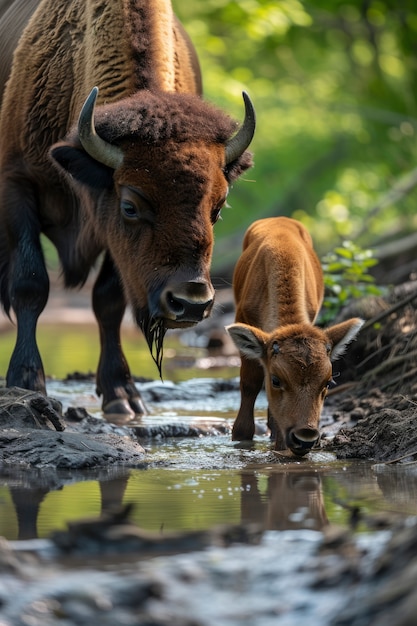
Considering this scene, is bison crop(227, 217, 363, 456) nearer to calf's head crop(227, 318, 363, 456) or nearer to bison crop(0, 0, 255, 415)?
calf's head crop(227, 318, 363, 456)

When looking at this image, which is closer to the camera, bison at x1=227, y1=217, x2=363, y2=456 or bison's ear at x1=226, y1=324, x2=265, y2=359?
bison at x1=227, y1=217, x2=363, y2=456

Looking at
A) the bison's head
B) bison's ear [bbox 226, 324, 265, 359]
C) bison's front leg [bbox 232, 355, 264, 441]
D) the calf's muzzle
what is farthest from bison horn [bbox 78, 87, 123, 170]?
the calf's muzzle

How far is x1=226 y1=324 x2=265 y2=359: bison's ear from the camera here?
723cm

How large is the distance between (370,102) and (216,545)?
21.0m

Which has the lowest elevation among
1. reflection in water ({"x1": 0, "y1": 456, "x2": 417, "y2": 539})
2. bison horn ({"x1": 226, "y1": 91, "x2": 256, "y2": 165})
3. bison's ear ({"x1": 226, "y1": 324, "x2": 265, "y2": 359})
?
bison's ear ({"x1": 226, "y1": 324, "x2": 265, "y2": 359})

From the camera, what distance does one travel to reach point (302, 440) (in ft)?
21.4

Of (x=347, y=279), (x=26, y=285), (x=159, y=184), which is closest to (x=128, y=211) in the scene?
(x=159, y=184)

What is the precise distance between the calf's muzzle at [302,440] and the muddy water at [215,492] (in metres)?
0.07

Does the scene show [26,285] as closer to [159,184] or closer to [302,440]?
[159,184]

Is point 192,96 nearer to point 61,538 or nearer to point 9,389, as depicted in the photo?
point 9,389

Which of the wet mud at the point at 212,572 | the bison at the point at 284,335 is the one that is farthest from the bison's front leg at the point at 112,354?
the wet mud at the point at 212,572

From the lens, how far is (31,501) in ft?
16.9

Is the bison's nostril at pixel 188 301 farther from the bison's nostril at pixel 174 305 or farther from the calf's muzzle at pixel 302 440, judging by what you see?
the calf's muzzle at pixel 302 440

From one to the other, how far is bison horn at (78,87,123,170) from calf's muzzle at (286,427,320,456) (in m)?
2.03
